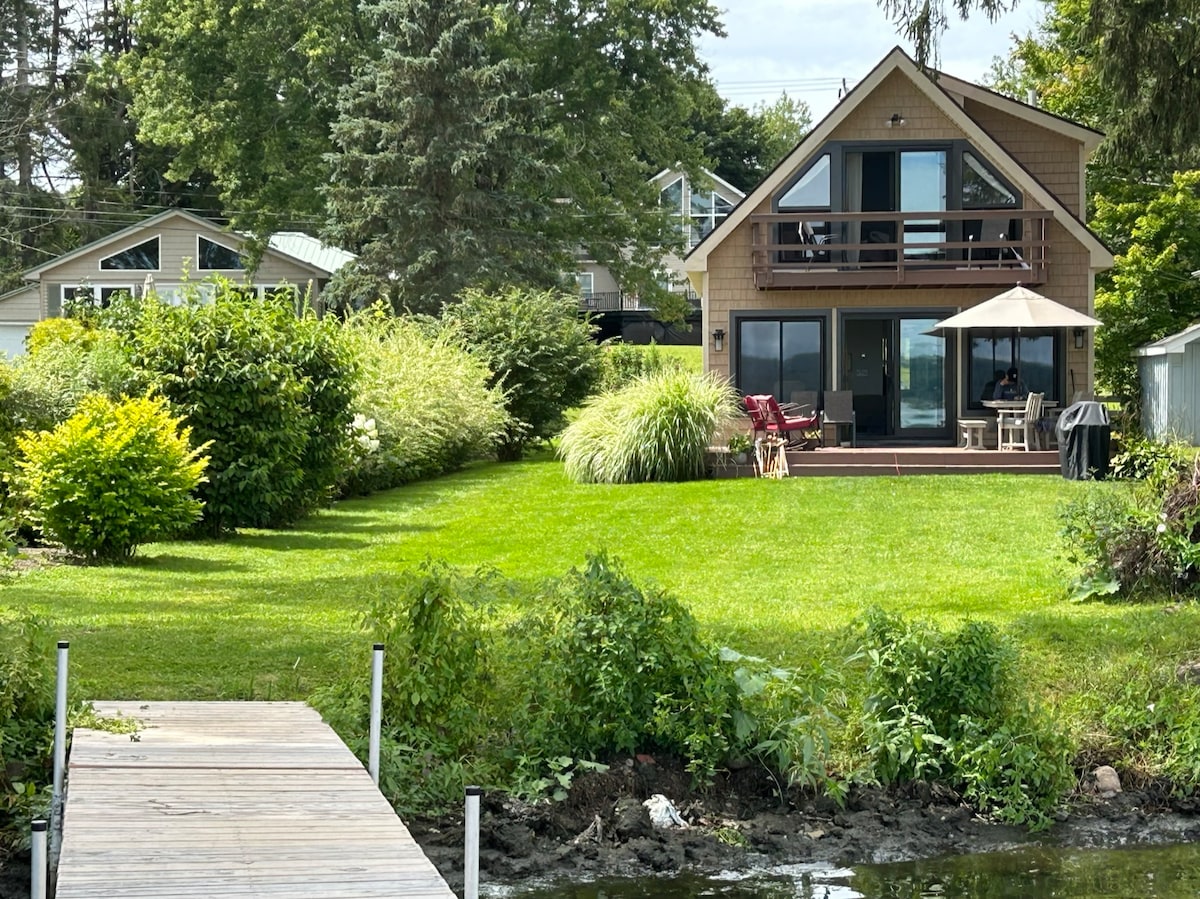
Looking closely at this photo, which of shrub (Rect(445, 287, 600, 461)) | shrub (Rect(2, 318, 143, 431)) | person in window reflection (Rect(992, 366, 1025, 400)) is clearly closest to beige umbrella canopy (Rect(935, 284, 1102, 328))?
person in window reflection (Rect(992, 366, 1025, 400))

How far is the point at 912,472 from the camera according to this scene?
2425 cm

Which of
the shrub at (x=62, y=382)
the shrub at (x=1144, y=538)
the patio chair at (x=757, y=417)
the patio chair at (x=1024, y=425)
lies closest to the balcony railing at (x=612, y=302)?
the patio chair at (x=1024, y=425)

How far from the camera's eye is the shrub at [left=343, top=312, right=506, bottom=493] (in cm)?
2448

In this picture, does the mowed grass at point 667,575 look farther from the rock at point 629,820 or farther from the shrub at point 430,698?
the rock at point 629,820

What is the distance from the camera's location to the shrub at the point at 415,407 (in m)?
24.5

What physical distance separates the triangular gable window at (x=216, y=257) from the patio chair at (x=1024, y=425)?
101 ft

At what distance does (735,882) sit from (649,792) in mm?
975

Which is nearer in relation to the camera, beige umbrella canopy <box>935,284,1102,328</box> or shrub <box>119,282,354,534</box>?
shrub <box>119,282,354,534</box>

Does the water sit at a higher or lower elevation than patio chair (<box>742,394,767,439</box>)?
lower

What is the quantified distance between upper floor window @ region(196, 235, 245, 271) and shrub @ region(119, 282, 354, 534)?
33217 millimetres

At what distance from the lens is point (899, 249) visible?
27.6 metres

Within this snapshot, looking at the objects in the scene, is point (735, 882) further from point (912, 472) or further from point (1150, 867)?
point (912, 472)

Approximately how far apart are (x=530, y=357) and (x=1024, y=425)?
9.89 m

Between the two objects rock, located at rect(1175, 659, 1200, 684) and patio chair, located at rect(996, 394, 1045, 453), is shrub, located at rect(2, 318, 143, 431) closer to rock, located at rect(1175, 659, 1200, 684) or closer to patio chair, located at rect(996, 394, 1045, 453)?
rock, located at rect(1175, 659, 1200, 684)
